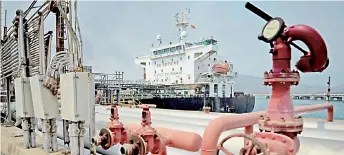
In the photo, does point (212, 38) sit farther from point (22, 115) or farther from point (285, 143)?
point (285, 143)

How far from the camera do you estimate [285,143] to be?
1473 millimetres

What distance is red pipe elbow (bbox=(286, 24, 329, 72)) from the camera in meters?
1.51

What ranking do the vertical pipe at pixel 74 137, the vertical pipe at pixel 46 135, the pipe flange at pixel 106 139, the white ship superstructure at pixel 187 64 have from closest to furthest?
the pipe flange at pixel 106 139
the vertical pipe at pixel 74 137
the vertical pipe at pixel 46 135
the white ship superstructure at pixel 187 64

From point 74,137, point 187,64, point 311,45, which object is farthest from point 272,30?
point 187,64

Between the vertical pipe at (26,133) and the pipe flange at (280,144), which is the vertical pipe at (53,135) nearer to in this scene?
the vertical pipe at (26,133)

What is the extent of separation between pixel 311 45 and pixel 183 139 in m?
0.97

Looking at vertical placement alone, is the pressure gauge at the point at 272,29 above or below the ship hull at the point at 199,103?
above

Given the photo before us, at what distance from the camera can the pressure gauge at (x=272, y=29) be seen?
1.54m

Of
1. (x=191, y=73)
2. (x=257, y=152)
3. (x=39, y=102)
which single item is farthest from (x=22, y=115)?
(x=191, y=73)

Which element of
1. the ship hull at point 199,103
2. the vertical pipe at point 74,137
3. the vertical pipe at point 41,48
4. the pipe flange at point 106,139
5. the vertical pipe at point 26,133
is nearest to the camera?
the pipe flange at point 106,139

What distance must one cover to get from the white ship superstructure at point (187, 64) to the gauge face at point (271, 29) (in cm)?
1935

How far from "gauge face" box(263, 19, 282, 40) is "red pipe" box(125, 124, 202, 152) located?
78 cm

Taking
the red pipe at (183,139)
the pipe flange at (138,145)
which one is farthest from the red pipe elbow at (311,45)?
the pipe flange at (138,145)

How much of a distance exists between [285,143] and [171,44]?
21.2 metres
